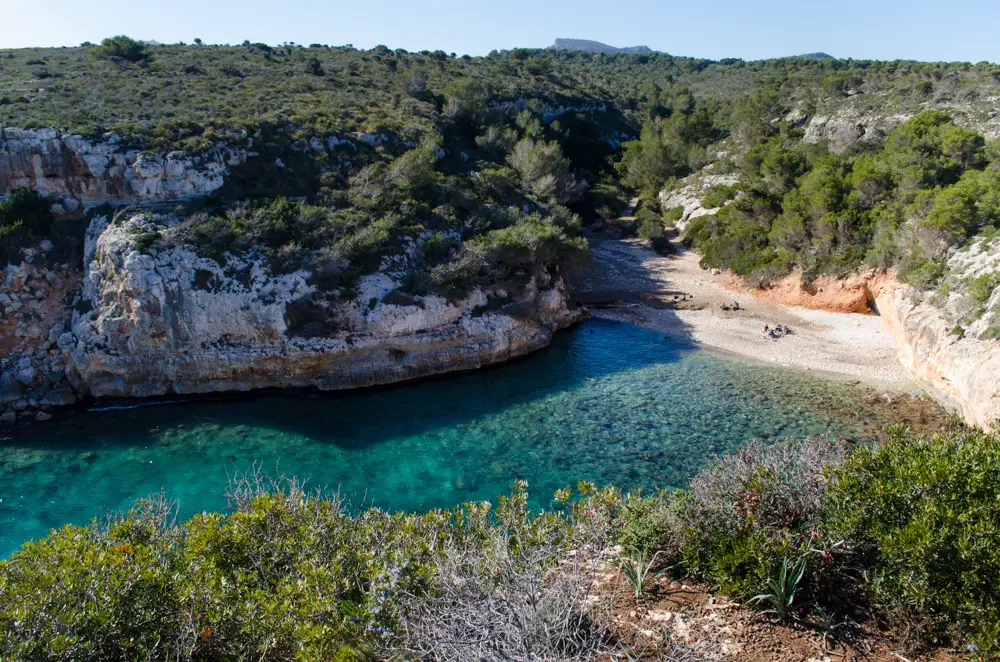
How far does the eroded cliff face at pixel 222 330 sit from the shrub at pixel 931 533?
15525 mm

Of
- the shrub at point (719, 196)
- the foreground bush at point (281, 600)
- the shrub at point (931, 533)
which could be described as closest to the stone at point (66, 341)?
the foreground bush at point (281, 600)

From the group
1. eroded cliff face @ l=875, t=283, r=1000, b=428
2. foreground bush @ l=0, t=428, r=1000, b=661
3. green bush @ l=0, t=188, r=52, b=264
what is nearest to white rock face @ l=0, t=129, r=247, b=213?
green bush @ l=0, t=188, r=52, b=264

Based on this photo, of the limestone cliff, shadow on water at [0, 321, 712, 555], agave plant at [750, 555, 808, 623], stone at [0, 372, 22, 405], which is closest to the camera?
agave plant at [750, 555, 808, 623]

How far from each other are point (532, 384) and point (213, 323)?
1090 centimetres

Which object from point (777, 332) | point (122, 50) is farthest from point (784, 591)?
point (122, 50)

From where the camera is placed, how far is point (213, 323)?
741 inches

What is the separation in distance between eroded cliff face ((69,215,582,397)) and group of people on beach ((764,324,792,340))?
1210 centimetres

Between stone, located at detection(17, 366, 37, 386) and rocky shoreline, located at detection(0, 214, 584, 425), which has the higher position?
rocky shoreline, located at detection(0, 214, 584, 425)

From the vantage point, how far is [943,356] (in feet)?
55.8

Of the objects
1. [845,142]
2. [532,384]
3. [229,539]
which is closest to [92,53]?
[532,384]

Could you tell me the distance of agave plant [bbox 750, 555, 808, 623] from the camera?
18.3 feet

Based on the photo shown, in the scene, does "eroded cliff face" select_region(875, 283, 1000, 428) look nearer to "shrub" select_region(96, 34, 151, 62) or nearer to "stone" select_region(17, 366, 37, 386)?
"stone" select_region(17, 366, 37, 386)

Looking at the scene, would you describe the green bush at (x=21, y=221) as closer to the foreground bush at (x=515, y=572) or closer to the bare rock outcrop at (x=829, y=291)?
the foreground bush at (x=515, y=572)

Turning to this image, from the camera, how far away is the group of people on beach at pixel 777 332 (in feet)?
71.8
